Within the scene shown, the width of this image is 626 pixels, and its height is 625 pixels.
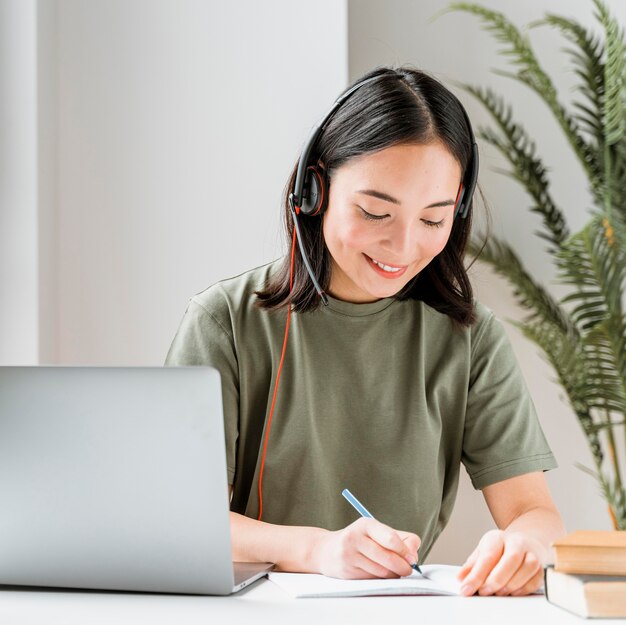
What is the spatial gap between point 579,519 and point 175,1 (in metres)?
1.89

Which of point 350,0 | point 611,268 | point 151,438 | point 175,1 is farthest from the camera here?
point 350,0

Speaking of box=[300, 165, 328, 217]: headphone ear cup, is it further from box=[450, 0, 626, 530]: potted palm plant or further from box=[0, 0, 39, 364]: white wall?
box=[450, 0, 626, 530]: potted palm plant

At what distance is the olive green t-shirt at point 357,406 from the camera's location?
1356 mm

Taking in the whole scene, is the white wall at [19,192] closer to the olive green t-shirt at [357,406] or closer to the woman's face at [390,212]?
the olive green t-shirt at [357,406]

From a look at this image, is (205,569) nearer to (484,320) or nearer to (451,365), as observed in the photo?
(451,365)

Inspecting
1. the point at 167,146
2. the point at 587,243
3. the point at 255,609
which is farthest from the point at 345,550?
the point at 587,243

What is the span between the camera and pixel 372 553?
37.2 inches

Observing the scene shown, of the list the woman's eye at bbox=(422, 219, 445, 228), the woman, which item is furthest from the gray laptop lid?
the woman's eye at bbox=(422, 219, 445, 228)

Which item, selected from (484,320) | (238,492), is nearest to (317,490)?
(238,492)

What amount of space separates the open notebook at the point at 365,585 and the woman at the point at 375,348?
26 cm

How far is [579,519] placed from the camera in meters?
2.57

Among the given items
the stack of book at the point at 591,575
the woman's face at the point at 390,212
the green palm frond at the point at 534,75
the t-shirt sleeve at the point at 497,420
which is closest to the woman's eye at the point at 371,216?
the woman's face at the point at 390,212

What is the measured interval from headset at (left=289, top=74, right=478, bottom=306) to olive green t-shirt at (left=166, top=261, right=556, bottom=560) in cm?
14

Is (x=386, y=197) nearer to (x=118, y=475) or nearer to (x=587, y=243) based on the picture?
(x=118, y=475)
